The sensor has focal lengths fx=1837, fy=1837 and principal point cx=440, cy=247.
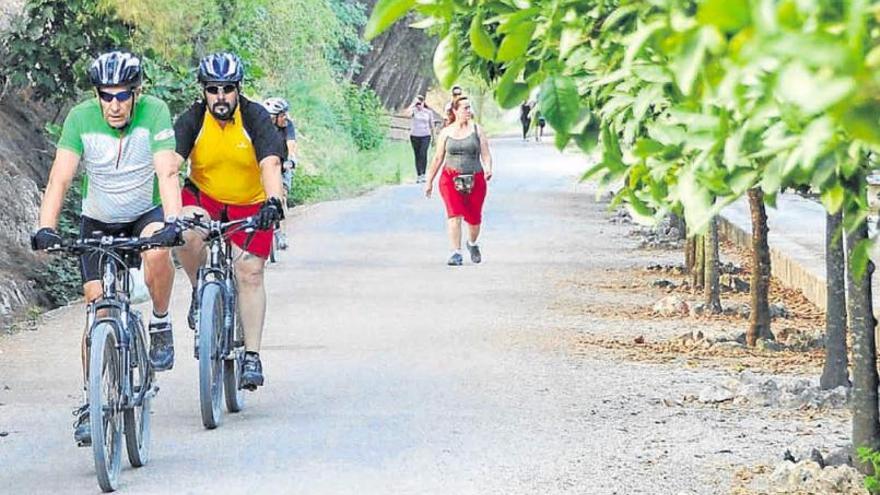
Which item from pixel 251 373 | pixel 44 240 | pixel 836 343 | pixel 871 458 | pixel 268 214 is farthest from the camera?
pixel 836 343

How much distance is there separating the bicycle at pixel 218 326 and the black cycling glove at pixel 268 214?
0.15 feet

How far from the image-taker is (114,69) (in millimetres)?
8289

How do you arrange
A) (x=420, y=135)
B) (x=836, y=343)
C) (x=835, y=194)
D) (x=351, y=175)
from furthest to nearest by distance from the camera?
(x=351, y=175)
(x=420, y=135)
(x=836, y=343)
(x=835, y=194)

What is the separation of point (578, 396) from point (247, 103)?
2.75 m

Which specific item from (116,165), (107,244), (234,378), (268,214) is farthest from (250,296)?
(107,244)

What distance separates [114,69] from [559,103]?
203 inches

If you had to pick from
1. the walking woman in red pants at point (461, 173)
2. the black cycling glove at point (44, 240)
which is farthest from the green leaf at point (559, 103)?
the walking woman in red pants at point (461, 173)

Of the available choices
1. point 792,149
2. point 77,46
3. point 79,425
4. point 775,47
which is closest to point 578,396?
point 79,425

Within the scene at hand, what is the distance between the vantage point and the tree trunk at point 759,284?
1297cm

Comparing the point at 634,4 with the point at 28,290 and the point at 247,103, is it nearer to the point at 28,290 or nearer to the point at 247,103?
the point at 247,103

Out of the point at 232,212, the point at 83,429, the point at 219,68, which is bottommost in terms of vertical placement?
the point at 83,429

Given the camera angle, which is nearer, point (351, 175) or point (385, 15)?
point (385, 15)

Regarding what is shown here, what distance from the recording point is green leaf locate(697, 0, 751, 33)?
2277mm

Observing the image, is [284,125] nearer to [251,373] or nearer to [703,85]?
[251,373]
